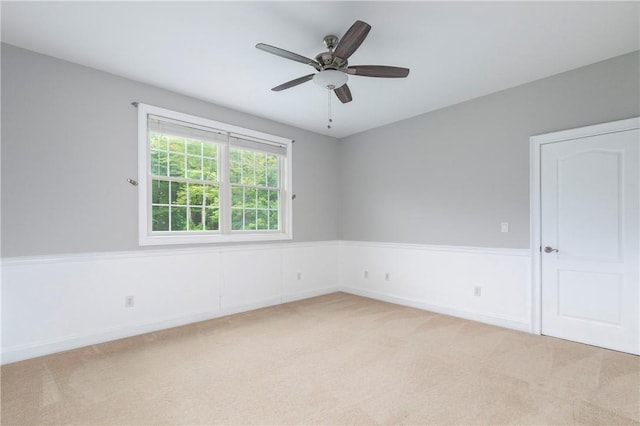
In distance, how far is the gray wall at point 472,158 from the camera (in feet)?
9.90

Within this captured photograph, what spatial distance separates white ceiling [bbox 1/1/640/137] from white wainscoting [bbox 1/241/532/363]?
1.89 m

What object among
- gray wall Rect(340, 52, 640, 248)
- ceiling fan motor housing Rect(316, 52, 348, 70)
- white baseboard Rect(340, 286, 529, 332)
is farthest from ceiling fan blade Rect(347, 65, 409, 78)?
white baseboard Rect(340, 286, 529, 332)

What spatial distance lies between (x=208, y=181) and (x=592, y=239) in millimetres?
4227

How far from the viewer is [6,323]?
263 centimetres

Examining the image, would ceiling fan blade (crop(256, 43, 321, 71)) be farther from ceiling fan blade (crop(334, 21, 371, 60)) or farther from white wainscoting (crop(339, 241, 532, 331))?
white wainscoting (crop(339, 241, 532, 331))

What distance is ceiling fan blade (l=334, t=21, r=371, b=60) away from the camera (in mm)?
1967

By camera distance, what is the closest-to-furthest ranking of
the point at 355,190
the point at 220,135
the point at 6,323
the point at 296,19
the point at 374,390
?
the point at 374,390, the point at 296,19, the point at 6,323, the point at 220,135, the point at 355,190

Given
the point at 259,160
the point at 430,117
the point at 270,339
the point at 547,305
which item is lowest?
the point at 270,339

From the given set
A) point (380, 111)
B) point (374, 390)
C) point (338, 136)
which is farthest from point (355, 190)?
point (374, 390)

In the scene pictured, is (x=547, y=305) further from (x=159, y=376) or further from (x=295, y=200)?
(x=159, y=376)

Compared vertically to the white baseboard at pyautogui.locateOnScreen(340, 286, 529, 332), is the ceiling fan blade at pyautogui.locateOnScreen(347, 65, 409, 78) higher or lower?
higher

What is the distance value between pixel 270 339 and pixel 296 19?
2897 mm

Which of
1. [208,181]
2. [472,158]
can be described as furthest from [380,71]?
[208,181]

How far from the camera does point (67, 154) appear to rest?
294cm
